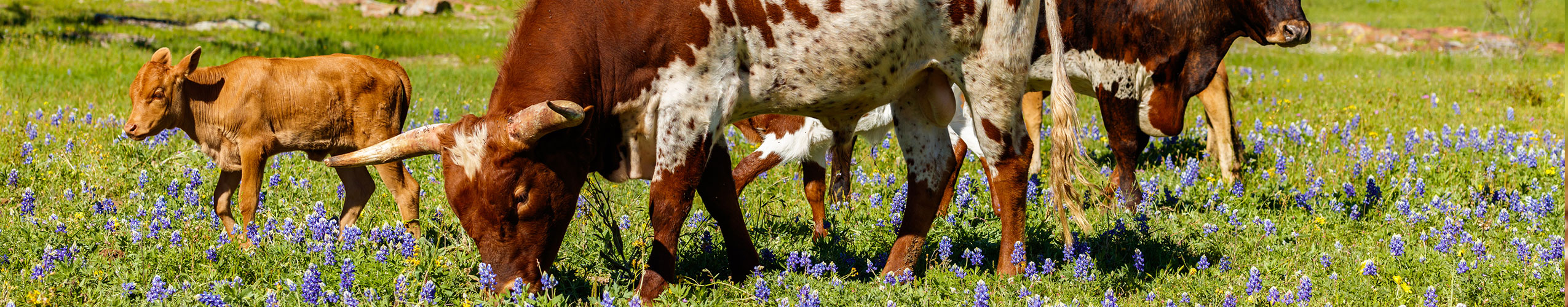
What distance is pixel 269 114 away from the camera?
16.6ft

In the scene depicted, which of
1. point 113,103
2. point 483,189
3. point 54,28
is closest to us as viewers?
point 483,189

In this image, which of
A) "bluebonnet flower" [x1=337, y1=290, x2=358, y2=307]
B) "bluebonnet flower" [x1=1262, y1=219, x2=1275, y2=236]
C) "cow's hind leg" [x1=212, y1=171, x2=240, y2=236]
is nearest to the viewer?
"bluebonnet flower" [x1=337, y1=290, x2=358, y2=307]

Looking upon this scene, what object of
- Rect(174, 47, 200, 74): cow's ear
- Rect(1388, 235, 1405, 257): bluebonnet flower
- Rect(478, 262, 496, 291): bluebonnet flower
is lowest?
Rect(1388, 235, 1405, 257): bluebonnet flower

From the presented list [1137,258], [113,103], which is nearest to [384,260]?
[1137,258]

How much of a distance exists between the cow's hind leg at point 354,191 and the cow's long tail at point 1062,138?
3.24 m

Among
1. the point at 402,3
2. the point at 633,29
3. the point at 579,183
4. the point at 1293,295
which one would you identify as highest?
the point at 633,29

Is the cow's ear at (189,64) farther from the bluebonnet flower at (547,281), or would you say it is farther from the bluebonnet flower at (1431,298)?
the bluebonnet flower at (1431,298)

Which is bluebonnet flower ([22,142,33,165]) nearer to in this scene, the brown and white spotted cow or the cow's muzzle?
the brown and white spotted cow

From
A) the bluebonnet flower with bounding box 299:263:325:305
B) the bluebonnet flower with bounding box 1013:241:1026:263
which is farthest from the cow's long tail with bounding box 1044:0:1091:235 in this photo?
the bluebonnet flower with bounding box 299:263:325:305

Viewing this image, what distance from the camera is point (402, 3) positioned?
1139 inches

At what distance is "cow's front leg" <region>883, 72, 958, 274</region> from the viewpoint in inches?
199

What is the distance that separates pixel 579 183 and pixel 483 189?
0.41 m

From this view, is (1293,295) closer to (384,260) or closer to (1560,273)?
(1560,273)

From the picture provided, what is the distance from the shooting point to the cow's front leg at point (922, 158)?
5059 mm
